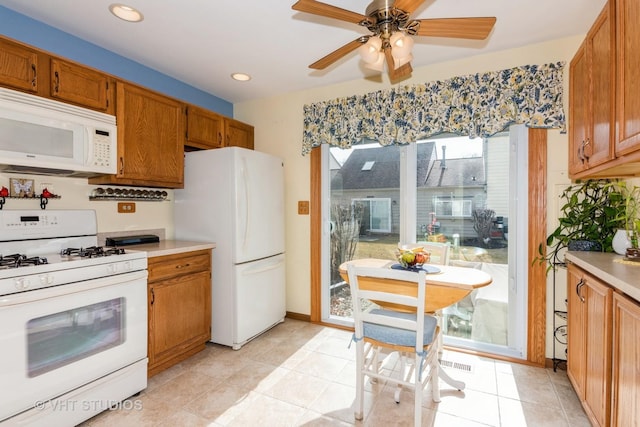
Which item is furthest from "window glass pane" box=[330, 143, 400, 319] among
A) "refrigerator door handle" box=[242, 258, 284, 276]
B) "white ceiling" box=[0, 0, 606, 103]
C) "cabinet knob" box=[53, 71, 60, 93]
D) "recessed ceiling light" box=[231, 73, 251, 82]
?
"cabinet knob" box=[53, 71, 60, 93]

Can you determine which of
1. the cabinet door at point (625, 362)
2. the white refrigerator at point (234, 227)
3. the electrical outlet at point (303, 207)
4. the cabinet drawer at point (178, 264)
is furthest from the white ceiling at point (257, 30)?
the cabinet door at point (625, 362)

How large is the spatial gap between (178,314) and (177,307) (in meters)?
0.06

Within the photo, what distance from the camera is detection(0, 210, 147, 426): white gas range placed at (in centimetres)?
160

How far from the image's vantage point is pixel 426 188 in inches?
119

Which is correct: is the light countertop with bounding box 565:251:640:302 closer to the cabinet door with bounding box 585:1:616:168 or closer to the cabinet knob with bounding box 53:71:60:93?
the cabinet door with bounding box 585:1:616:168

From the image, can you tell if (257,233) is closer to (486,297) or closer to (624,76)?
(486,297)

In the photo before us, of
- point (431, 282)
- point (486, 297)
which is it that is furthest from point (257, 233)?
point (486, 297)

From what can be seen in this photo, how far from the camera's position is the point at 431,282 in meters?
1.96

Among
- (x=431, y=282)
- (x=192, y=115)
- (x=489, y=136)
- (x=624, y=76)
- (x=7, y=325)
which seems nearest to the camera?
(x=624, y=76)

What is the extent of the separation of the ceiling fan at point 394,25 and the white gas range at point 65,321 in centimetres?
192

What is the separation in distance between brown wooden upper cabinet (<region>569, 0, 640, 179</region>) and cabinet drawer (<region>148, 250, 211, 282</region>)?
9.46 feet

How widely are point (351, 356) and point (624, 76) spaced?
8.46 feet

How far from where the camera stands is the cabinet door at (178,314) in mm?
2391

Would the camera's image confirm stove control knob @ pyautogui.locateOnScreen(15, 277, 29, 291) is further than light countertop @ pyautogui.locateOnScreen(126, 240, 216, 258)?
No
